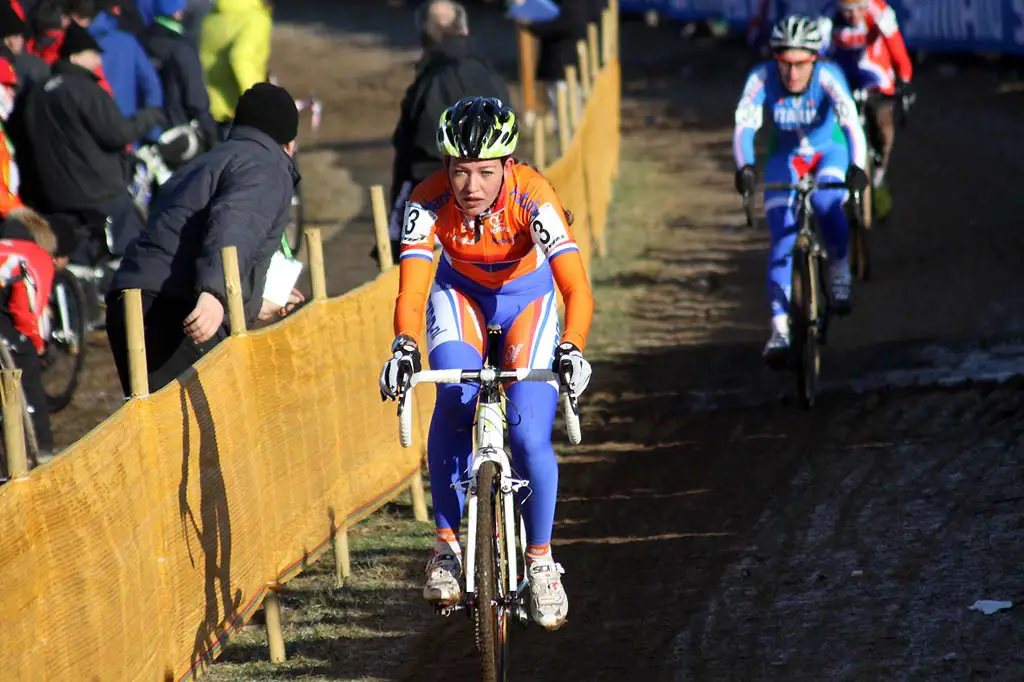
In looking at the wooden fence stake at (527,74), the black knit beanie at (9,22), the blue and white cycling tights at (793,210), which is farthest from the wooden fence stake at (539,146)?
the wooden fence stake at (527,74)

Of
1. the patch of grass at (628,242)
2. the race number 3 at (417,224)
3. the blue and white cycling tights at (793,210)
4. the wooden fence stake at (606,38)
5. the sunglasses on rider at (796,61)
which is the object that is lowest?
the patch of grass at (628,242)

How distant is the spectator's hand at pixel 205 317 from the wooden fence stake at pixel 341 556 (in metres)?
1.37

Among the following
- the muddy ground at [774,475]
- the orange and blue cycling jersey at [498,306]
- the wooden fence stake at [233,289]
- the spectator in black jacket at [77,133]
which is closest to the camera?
the orange and blue cycling jersey at [498,306]

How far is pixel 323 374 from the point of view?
761cm

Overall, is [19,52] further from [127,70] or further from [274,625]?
[274,625]

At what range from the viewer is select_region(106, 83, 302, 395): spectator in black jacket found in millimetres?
7301

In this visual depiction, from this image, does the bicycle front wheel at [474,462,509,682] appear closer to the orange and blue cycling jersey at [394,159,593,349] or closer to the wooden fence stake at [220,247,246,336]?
the orange and blue cycling jersey at [394,159,593,349]

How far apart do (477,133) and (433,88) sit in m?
4.80

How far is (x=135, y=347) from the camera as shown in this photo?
227 inches

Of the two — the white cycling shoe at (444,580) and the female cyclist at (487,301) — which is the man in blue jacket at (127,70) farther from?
the white cycling shoe at (444,580)

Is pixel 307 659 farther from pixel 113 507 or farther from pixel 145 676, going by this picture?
pixel 113 507

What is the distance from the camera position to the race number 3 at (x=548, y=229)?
21.5ft

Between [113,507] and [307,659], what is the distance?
2.09 meters

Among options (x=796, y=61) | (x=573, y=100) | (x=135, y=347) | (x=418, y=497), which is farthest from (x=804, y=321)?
(x=573, y=100)
